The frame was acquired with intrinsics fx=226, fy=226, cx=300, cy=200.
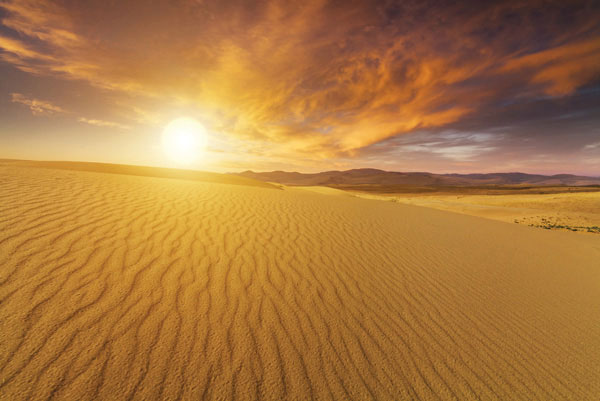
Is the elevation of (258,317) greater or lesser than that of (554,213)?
greater

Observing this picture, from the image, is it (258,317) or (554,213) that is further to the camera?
(554,213)

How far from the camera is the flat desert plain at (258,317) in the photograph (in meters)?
1.96

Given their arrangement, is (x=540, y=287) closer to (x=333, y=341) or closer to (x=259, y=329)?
(x=333, y=341)

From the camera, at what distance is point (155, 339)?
221 cm

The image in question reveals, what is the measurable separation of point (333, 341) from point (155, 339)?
1822mm

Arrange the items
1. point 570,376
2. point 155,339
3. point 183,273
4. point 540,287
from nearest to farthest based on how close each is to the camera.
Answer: point 155,339 < point 570,376 < point 183,273 < point 540,287

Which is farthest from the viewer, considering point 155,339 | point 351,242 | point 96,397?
point 351,242

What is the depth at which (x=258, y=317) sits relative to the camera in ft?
8.80

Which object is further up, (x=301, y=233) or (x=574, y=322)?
(x=301, y=233)

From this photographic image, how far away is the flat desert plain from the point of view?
196 centimetres

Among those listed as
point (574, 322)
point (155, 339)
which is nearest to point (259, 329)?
point (155, 339)

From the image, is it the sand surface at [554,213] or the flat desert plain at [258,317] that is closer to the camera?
the flat desert plain at [258,317]

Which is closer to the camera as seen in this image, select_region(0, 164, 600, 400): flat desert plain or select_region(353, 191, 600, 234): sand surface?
select_region(0, 164, 600, 400): flat desert plain

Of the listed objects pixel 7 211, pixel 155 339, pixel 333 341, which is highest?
pixel 7 211
